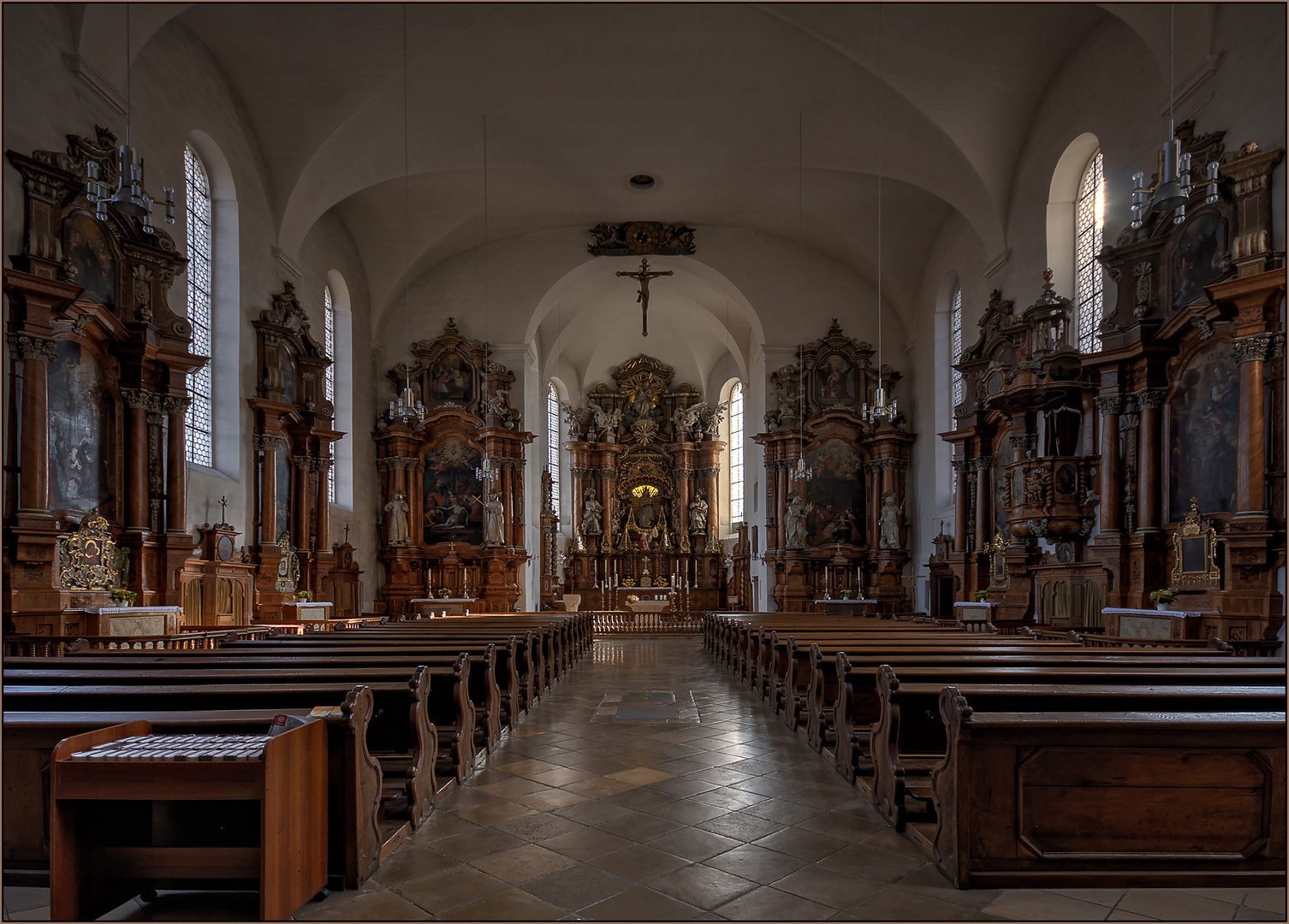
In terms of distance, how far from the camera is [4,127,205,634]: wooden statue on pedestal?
873 cm

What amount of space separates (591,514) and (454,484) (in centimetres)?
779

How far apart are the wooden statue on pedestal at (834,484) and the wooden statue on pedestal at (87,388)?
45.8 feet

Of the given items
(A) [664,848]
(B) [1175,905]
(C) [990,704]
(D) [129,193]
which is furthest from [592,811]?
(D) [129,193]

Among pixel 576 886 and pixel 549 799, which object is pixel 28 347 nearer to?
pixel 549 799

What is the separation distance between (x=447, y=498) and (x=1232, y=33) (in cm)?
1791

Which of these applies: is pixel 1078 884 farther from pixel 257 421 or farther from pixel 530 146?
pixel 530 146

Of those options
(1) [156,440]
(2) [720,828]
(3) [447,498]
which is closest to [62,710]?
(2) [720,828]

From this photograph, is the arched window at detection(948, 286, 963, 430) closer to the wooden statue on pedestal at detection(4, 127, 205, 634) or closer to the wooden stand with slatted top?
the wooden statue on pedestal at detection(4, 127, 205, 634)

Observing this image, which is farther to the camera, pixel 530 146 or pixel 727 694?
pixel 530 146

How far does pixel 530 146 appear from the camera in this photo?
58.2 feet

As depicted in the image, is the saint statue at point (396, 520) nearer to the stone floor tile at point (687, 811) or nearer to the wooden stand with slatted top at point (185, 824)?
the stone floor tile at point (687, 811)

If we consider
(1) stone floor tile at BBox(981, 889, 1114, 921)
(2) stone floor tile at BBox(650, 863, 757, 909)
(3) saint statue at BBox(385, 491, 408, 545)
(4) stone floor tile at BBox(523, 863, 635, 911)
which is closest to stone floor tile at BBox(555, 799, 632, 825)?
(4) stone floor tile at BBox(523, 863, 635, 911)

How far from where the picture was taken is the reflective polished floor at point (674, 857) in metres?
3.44

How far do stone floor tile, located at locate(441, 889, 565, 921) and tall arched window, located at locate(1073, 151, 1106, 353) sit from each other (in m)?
12.7
